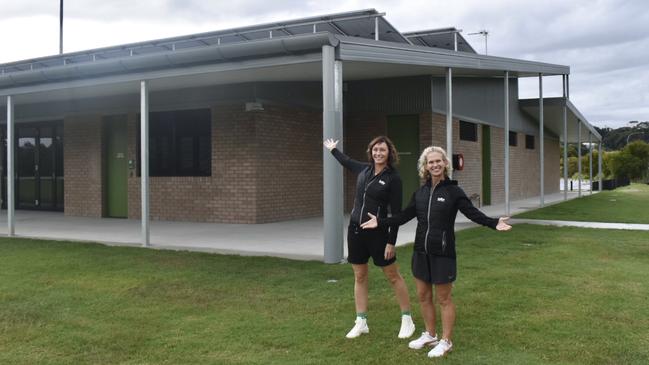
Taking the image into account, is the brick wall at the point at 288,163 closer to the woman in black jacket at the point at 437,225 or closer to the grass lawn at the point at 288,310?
the grass lawn at the point at 288,310

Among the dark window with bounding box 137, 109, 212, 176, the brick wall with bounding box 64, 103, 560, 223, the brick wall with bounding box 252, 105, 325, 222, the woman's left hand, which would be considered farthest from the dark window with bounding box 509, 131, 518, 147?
the woman's left hand

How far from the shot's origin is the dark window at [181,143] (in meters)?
13.1

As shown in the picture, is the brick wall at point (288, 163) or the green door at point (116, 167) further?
the green door at point (116, 167)

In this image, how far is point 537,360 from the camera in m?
3.93

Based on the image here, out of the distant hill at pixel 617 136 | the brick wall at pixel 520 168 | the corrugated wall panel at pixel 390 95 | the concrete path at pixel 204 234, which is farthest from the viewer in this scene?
the distant hill at pixel 617 136

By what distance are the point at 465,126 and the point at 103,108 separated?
Answer: 9.66m

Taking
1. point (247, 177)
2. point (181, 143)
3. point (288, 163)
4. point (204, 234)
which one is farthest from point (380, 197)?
point (181, 143)

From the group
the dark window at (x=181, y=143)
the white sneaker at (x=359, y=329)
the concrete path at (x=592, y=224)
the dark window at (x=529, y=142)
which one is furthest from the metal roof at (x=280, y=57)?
the dark window at (x=529, y=142)

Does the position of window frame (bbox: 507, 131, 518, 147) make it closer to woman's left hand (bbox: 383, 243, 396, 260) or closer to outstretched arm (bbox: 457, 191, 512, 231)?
woman's left hand (bbox: 383, 243, 396, 260)

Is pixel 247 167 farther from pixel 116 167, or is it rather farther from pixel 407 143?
pixel 407 143

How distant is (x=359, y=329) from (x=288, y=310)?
0.97 meters

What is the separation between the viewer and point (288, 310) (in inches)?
207

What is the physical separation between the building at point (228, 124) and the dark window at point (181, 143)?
3 cm

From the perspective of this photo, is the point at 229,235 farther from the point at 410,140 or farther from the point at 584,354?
the point at 584,354
